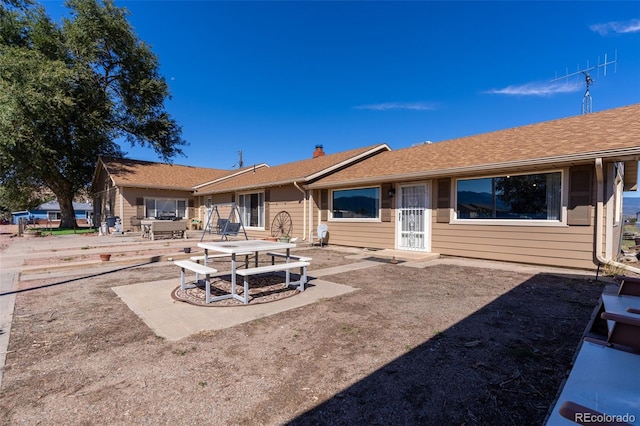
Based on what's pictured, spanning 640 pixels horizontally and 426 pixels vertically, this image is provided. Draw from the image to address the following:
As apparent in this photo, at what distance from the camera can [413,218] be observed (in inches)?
363

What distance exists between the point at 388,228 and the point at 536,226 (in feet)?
13.1

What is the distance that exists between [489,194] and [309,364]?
22.5ft

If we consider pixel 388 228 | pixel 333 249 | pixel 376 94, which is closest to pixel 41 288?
pixel 333 249

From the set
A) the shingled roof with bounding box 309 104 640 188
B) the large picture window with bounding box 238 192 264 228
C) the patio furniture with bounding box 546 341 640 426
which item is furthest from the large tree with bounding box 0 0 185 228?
the patio furniture with bounding box 546 341 640 426

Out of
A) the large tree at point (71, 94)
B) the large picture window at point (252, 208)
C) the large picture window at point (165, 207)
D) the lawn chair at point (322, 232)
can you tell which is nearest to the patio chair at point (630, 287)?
the lawn chair at point (322, 232)

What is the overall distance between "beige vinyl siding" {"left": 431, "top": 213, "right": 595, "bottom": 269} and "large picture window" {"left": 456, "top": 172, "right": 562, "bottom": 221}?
31 centimetres

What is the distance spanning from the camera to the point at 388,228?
387 inches

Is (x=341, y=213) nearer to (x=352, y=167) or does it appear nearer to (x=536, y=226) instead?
(x=352, y=167)

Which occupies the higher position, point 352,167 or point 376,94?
point 376,94

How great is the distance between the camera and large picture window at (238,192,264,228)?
48.2 ft

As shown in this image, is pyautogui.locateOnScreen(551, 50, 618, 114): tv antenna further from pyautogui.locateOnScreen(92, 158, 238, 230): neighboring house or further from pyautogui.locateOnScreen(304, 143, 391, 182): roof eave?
pyautogui.locateOnScreen(92, 158, 238, 230): neighboring house

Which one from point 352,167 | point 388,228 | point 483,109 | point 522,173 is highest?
point 483,109

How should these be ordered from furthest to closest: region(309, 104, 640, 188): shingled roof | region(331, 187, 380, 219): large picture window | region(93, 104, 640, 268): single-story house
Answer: region(331, 187, 380, 219): large picture window, region(93, 104, 640, 268): single-story house, region(309, 104, 640, 188): shingled roof

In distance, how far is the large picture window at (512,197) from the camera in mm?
6711
